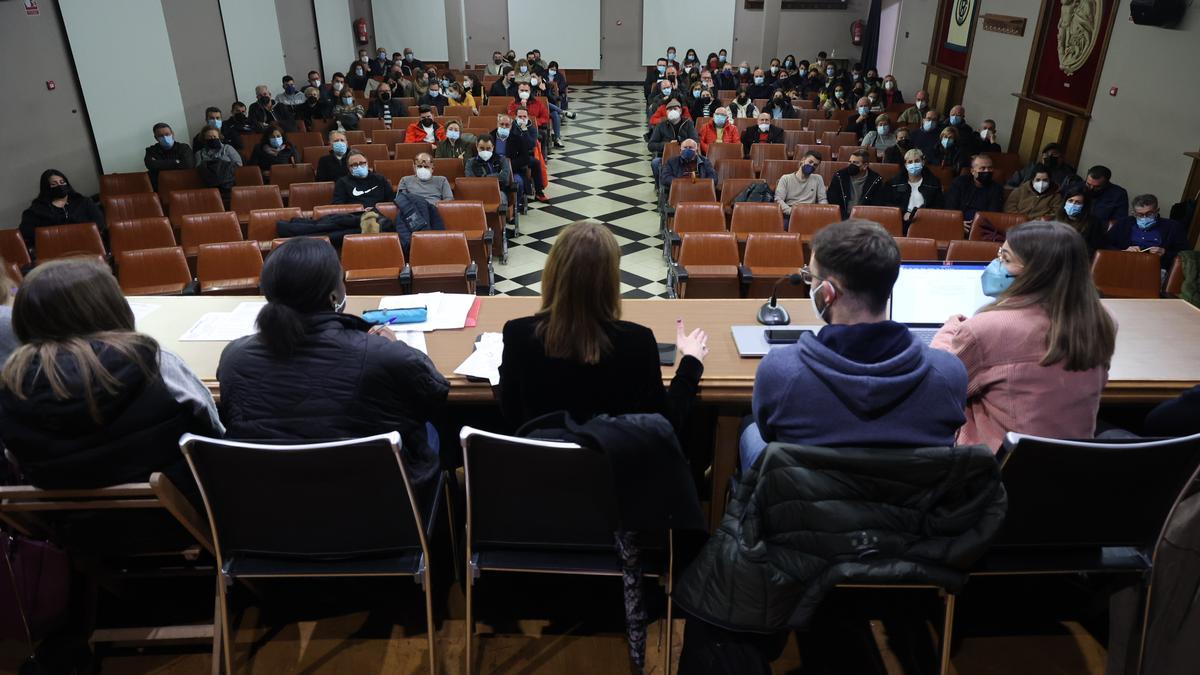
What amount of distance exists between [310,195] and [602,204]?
11.2 ft

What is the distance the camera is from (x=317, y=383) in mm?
1905

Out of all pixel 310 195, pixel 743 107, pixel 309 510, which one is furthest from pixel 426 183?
pixel 743 107

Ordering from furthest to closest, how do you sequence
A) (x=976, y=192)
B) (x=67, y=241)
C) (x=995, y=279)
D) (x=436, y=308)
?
(x=976, y=192) → (x=67, y=241) → (x=436, y=308) → (x=995, y=279)

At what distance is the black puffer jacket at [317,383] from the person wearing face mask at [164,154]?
6917 millimetres

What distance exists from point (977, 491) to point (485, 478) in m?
1.17

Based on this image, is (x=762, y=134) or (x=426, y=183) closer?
(x=426, y=183)

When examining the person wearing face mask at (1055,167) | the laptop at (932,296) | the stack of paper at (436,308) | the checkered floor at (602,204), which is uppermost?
the laptop at (932,296)

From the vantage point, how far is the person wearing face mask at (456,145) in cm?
764

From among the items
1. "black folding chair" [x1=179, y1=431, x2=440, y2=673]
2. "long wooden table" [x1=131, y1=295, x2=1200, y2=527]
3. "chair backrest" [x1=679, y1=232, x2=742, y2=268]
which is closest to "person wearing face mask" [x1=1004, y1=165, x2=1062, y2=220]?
"chair backrest" [x1=679, y1=232, x2=742, y2=268]

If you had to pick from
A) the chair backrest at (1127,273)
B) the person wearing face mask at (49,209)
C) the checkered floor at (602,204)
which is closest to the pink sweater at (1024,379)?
the checkered floor at (602,204)

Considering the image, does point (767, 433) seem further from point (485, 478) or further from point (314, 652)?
point (314, 652)

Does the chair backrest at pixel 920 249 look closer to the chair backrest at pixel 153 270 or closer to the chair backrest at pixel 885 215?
the chair backrest at pixel 885 215

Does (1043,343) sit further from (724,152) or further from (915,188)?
(724,152)

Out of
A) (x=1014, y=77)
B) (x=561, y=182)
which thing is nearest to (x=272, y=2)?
(x=561, y=182)
